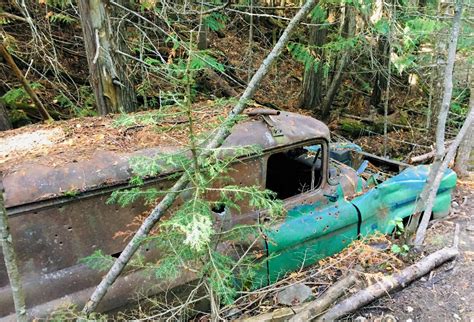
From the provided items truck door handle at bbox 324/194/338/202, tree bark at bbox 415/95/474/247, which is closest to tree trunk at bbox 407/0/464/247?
tree bark at bbox 415/95/474/247

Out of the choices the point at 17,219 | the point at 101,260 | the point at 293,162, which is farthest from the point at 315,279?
the point at 17,219

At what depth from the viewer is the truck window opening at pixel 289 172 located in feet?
16.4

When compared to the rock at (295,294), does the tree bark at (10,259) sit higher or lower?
higher

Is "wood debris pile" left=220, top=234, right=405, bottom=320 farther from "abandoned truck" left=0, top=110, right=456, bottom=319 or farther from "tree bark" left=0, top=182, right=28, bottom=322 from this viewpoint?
"tree bark" left=0, top=182, right=28, bottom=322

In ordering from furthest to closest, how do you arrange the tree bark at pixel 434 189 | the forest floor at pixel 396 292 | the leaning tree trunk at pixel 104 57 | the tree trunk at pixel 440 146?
the leaning tree trunk at pixel 104 57 → the tree bark at pixel 434 189 → the tree trunk at pixel 440 146 → the forest floor at pixel 396 292

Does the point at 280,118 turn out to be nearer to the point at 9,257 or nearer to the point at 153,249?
the point at 153,249

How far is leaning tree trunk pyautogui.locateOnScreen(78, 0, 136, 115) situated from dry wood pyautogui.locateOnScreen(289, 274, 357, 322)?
10.9ft

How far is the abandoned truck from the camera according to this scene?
3.17 meters

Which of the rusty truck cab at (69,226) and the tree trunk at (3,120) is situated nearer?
the rusty truck cab at (69,226)

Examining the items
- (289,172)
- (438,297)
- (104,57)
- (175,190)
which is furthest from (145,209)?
(438,297)

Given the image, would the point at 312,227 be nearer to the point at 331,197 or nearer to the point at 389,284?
the point at 331,197

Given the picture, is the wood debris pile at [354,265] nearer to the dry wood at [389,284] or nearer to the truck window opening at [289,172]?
the dry wood at [389,284]

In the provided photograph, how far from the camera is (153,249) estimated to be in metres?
3.63

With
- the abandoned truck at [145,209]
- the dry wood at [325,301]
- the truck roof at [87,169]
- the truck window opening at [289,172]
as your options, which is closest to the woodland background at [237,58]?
the truck roof at [87,169]
